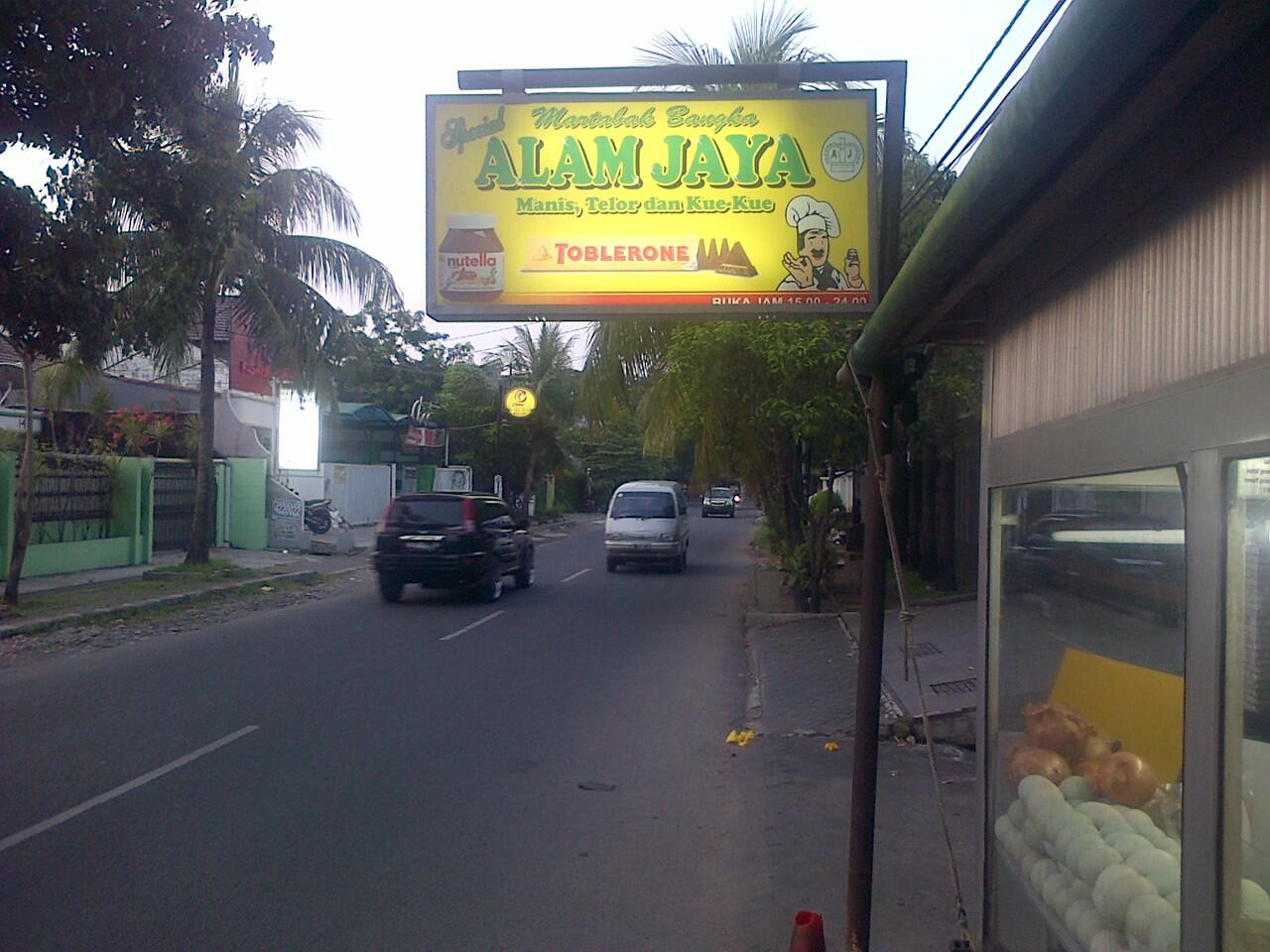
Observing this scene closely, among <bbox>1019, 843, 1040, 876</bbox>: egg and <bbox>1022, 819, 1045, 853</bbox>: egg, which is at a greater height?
<bbox>1022, 819, 1045, 853</bbox>: egg

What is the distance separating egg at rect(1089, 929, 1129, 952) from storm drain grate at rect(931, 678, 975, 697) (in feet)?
23.2

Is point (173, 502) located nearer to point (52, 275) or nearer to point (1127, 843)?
point (52, 275)

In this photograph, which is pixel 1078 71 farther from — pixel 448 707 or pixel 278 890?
pixel 448 707

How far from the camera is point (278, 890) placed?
18.7 ft

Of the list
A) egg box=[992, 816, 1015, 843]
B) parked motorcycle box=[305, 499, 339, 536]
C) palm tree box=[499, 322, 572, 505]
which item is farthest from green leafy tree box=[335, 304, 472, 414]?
egg box=[992, 816, 1015, 843]

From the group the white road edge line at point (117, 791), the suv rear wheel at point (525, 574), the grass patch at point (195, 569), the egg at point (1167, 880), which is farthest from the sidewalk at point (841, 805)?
the grass patch at point (195, 569)

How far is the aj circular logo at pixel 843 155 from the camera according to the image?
705 cm

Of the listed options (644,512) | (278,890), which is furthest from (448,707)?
(644,512)

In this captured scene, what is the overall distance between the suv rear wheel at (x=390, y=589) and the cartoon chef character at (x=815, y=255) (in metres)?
12.9

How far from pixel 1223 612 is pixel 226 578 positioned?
20.5 meters

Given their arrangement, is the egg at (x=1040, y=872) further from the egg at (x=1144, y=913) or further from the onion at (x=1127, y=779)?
the egg at (x=1144, y=913)

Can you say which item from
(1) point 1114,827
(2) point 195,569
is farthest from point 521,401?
(1) point 1114,827

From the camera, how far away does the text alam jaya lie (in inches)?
279

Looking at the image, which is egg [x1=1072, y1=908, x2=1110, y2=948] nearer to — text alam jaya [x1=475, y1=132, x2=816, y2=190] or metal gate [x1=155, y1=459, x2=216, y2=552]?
text alam jaya [x1=475, y1=132, x2=816, y2=190]
